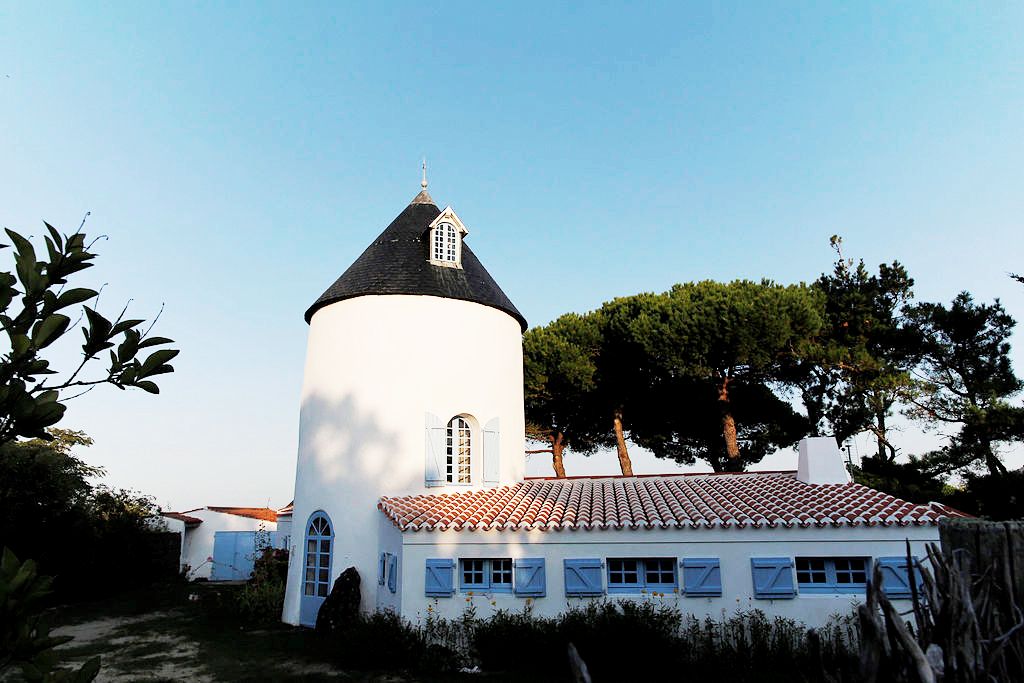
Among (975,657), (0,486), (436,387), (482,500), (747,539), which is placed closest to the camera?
(975,657)

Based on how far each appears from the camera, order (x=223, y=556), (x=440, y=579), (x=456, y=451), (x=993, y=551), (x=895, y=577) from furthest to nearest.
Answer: (x=223, y=556)
(x=456, y=451)
(x=440, y=579)
(x=895, y=577)
(x=993, y=551)

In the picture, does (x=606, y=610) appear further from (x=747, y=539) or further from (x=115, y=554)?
(x=115, y=554)

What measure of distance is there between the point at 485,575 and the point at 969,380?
2195cm

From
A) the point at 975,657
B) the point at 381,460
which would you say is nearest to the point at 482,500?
the point at 381,460

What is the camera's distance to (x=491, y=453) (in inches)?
725

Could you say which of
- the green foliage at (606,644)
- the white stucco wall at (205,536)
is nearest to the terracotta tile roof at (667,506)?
the green foliage at (606,644)

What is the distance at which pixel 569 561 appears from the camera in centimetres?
1343

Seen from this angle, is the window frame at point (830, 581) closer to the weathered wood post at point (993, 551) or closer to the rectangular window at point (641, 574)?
the rectangular window at point (641, 574)

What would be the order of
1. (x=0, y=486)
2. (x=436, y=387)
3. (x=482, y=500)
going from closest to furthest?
1. (x=482, y=500)
2. (x=436, y=387)
3. (x=0, y=486)

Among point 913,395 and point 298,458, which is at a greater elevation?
point 913,395

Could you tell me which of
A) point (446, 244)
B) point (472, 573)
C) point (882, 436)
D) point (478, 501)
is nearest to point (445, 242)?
point (446, 244)

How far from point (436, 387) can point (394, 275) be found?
3645mm

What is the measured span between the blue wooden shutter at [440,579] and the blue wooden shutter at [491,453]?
4.46 meters

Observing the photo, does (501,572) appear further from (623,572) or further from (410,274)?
(410,274)
